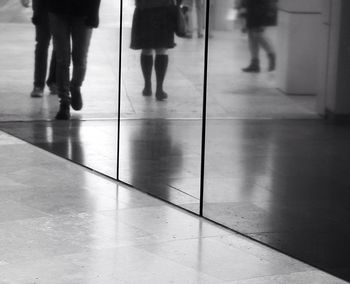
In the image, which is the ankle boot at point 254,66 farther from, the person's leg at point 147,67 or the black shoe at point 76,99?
the black shoe at point 76,99

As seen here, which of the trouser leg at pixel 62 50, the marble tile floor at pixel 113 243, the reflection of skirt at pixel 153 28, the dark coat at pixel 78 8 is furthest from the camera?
the trouser leg at pixel 62 50

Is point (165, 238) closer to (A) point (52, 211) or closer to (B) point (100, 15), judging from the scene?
→ (A) point (52, 211)

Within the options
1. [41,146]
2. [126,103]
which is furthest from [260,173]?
[41,146]

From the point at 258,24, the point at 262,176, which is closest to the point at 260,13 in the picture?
the point at 258,24

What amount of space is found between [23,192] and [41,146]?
1888 millimetres

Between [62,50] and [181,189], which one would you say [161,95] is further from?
[62,50]

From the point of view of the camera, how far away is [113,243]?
6816 millimetres

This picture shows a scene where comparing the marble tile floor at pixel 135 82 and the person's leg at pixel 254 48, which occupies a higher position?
the person's leg at pixel 254 48

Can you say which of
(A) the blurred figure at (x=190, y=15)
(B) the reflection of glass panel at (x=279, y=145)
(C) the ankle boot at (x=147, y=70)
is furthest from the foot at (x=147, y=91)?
(B) the reflection of glass panel at (x=279, y=145)

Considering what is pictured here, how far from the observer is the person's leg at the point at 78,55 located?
9.27 m

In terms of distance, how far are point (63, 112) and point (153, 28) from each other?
2087 millimetres

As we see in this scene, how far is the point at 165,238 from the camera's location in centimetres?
696

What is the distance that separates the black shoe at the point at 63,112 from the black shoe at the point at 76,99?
128mm

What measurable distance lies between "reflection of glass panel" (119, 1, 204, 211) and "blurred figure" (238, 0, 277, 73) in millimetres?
596
